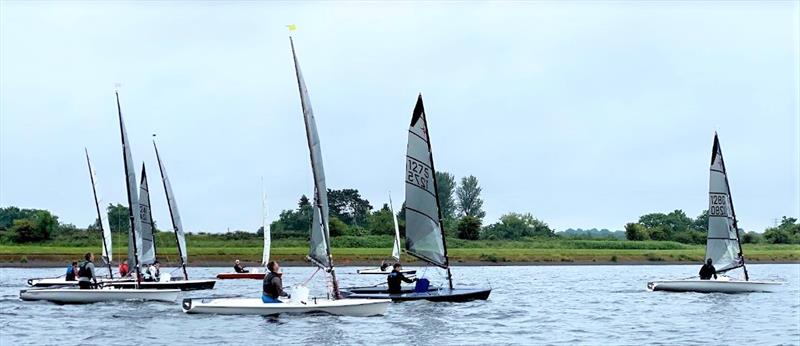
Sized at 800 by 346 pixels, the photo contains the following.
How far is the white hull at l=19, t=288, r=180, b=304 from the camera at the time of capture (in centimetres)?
4994

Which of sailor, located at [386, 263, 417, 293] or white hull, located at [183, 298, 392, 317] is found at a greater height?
sailor, located at [386, 263, 417, 293]

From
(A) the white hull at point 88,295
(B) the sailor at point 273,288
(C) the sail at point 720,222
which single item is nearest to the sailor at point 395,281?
(B) the sailor at point 273,288

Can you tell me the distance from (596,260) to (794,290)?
50.4m

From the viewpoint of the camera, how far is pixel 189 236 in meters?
131

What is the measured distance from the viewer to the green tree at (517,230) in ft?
497

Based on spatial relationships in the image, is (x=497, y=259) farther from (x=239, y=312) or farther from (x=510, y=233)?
(x=239, y=312)

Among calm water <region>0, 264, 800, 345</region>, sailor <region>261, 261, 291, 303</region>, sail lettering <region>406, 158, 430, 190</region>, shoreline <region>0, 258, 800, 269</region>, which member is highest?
sail lettering <region>406, 158, 430, 190</region>

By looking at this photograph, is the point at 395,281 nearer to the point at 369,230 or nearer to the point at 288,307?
the point at 288,307

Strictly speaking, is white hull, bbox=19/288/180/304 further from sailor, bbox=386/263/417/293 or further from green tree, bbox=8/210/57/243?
green tree, bbox=8/210/57/243

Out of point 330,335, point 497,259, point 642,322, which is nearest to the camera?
point 330,335

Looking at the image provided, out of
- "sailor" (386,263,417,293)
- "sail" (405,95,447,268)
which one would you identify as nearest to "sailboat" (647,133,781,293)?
"sail" (405,95,447,268)

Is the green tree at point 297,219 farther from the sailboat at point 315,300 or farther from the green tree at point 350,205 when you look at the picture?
the sailboat at point 315,300

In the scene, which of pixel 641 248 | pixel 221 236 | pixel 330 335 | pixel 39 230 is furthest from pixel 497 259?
pixel 330 335

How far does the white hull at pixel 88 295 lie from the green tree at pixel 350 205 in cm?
13851
